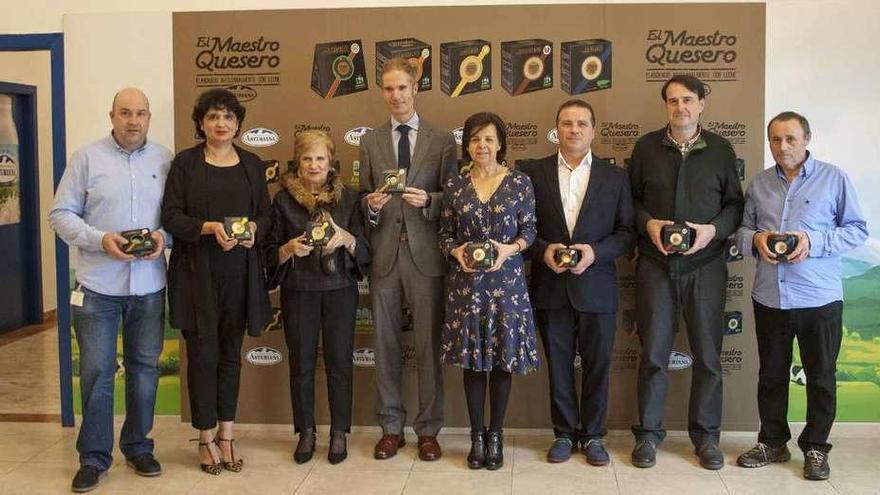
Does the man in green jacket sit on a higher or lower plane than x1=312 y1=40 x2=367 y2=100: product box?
lower

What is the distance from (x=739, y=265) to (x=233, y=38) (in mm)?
2911

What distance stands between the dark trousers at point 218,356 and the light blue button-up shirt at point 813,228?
231 cm

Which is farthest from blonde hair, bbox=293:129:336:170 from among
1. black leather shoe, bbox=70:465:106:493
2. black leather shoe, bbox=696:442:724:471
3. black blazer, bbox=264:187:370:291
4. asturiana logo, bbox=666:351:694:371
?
black leather shoe, bbox=696:442:724:471

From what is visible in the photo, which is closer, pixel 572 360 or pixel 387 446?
pixel 572 360

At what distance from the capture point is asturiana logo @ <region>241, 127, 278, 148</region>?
4.58 metres

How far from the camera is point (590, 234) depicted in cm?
392

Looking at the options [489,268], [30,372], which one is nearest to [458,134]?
[489,268]

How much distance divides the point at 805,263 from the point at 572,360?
112cm

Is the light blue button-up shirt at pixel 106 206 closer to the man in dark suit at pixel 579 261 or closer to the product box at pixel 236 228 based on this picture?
the product box at pixel 236 228

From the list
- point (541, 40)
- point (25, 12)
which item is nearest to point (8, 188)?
point (25, 12)

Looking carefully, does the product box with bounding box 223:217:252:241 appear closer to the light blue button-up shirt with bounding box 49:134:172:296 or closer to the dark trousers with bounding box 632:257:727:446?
the light blue button-up shirt with bounding box 49:134:172:296

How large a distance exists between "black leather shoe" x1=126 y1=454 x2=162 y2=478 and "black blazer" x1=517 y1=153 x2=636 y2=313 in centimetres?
191

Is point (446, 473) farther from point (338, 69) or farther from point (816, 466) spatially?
point (338, 69)

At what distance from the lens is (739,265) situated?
4.45 meters
